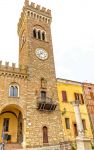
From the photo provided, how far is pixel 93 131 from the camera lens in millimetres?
24250

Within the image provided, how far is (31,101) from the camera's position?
2133 centimetres

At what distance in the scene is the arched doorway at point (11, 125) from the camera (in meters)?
21.0

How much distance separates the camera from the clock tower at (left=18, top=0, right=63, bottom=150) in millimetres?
20062

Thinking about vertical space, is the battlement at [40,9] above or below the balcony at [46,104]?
above

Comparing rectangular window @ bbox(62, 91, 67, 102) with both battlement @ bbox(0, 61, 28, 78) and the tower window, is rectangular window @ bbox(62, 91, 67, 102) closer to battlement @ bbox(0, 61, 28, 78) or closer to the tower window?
the tower window

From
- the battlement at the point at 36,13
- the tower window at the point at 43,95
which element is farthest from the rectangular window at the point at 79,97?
the battlement at the point at 36,13

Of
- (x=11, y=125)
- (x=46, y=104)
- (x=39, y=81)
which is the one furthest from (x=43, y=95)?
(x=11, y=125)

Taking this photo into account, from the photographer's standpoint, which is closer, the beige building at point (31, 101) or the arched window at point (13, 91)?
the beige building at point (31, 101)

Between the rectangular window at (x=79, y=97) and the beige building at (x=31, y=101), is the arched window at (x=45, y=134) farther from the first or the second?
the rectangular window at (x=79, y=97)

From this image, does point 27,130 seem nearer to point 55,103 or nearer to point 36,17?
point 55,103

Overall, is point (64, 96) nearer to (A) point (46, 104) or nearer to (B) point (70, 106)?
(B) point (70, 106)

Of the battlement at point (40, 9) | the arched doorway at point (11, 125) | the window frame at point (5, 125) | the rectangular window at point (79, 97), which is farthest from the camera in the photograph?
the battlement at point (40, 9)

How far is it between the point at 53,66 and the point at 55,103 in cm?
610

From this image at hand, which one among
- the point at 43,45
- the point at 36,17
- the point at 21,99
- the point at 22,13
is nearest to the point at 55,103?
the point at 21,99
